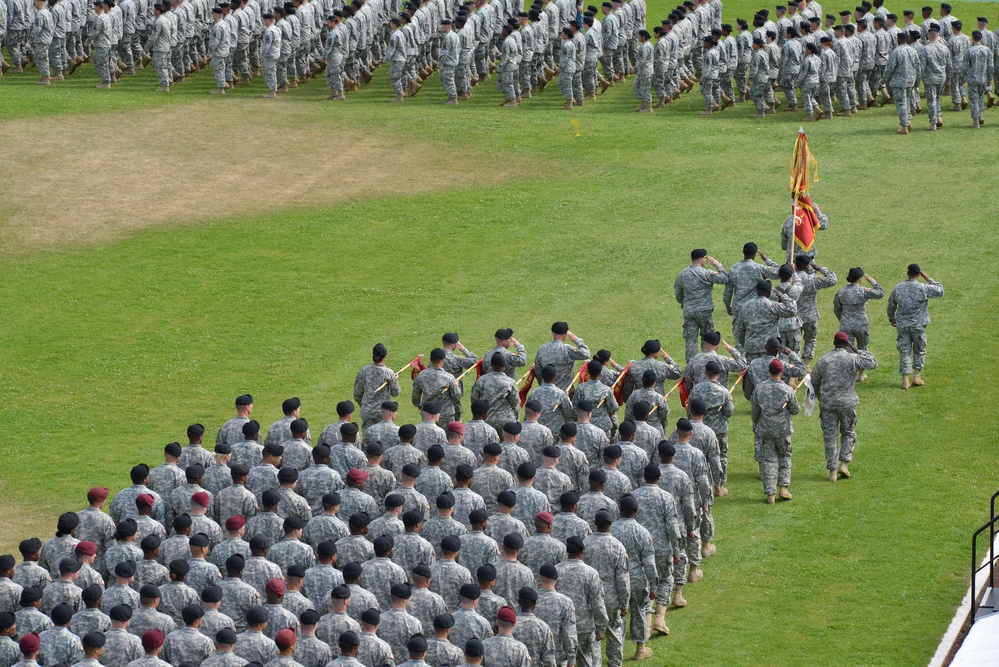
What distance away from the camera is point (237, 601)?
14.8 meters

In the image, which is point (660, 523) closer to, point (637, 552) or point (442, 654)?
point (637, 552)

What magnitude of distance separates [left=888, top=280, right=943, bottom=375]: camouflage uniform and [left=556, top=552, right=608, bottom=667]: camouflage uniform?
348 inches

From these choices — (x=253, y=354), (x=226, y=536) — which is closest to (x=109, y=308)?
(x=253, y=354)

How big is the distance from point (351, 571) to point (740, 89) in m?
23.0

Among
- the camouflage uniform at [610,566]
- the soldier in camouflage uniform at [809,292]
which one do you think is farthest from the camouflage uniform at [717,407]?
the soldier in camouflage uniform at [809,292]

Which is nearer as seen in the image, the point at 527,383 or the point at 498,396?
the point at 498,396

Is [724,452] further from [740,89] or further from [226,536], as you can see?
[740,89]

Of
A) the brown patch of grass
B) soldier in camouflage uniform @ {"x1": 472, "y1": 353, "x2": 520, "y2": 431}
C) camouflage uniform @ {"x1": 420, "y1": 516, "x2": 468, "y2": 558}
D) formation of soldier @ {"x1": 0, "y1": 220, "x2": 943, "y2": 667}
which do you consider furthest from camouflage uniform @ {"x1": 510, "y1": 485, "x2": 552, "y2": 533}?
the brown patch of grass

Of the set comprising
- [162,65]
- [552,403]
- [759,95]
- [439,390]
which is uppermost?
[162,65]

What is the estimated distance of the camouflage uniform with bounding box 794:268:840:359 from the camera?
74.7ft

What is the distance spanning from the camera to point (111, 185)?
100 feet

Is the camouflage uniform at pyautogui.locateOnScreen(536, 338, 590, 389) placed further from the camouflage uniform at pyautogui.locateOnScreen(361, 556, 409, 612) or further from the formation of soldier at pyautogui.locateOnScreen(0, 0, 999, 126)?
the formation of soldier at pyautogui.locateOnScreen(0, 0, 999, 126)

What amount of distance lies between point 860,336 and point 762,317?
1.89 metres

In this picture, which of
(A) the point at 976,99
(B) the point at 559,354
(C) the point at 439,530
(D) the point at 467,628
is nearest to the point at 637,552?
(C) the point at 439,530
